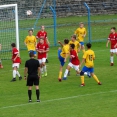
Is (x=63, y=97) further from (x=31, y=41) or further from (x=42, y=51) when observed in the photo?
(x=31, y=41)

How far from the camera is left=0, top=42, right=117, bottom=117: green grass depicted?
61.9 feet

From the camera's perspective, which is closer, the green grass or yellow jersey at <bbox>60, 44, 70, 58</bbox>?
the green grass

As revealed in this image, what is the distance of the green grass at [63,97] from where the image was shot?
743 inches

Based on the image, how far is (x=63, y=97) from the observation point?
21594mm

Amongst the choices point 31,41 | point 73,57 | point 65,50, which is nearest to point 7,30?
point 31,41

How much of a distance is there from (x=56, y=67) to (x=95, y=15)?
23.0 metres

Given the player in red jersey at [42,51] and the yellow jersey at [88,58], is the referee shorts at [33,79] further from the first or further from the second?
the player in red jersey at [42,51]

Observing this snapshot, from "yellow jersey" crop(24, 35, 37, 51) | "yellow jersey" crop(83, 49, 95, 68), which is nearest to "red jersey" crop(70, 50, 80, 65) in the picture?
"yellow jersey" crop(83, 49, 95, 68)

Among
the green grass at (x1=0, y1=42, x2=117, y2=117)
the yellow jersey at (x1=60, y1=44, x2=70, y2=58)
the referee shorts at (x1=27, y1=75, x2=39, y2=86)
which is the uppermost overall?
the yellow jersey at (x1=60, y1=44, x2=70, y2=58)

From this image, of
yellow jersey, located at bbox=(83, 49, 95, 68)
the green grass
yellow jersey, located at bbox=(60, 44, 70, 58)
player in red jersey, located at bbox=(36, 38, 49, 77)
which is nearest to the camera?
the green grass

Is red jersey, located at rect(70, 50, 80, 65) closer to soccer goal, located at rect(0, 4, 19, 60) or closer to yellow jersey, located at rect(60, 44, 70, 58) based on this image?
yellow jersey, located at rect(60, 44, 70, 58)

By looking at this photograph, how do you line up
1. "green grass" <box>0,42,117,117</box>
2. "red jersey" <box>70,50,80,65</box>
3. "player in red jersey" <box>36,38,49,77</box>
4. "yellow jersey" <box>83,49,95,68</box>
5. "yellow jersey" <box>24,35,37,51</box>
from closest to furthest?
"green grass" <box>0,42,117,117</box> < "yellow jersey" <box>83,49,95,68</box> < "red jersey" <box>70,50,80,65</box> < "player in red jersey" <box>36,38,49,77</box> < "yellow jersey" <box>24,35,37,51</box>

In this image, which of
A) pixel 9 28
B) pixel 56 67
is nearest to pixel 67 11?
pixel 9 28

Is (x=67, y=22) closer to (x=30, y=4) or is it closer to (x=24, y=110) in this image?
(x=30, y=4)
